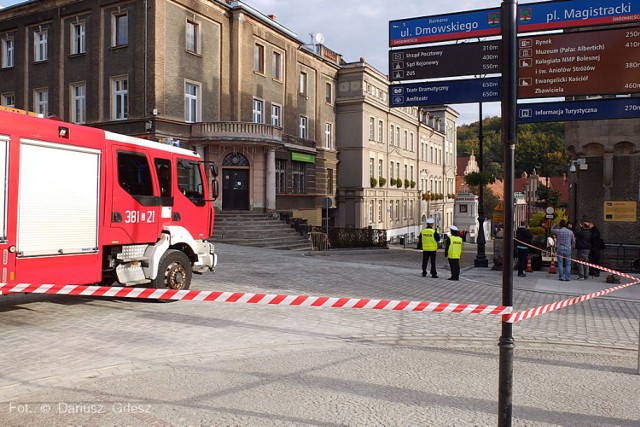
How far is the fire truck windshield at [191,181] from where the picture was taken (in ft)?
34.2

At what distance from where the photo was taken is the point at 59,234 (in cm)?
788

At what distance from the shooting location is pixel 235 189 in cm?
2933

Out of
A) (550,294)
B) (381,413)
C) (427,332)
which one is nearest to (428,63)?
(550,294)

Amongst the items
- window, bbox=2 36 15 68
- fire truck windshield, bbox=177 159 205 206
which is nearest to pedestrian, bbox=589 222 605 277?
fire truck windshield, bbox=177 159 205 206

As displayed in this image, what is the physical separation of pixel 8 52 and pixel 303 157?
19.1m

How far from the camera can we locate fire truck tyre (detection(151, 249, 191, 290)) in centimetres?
956

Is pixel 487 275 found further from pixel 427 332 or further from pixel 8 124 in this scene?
pixel 8 124

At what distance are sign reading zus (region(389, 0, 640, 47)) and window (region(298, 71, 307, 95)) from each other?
2422 cm

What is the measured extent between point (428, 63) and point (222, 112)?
1811 cm

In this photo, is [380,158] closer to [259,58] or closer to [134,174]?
[259,58]

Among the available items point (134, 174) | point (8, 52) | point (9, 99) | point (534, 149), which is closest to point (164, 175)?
point (134, 174)

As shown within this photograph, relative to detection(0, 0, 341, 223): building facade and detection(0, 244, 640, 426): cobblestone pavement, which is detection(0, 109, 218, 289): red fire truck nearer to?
detection(0, 244, 640, 426): cobblestone pavement

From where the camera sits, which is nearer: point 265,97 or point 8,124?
point 8,124

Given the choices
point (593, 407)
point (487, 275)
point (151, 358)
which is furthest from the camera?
point (487, 275)
